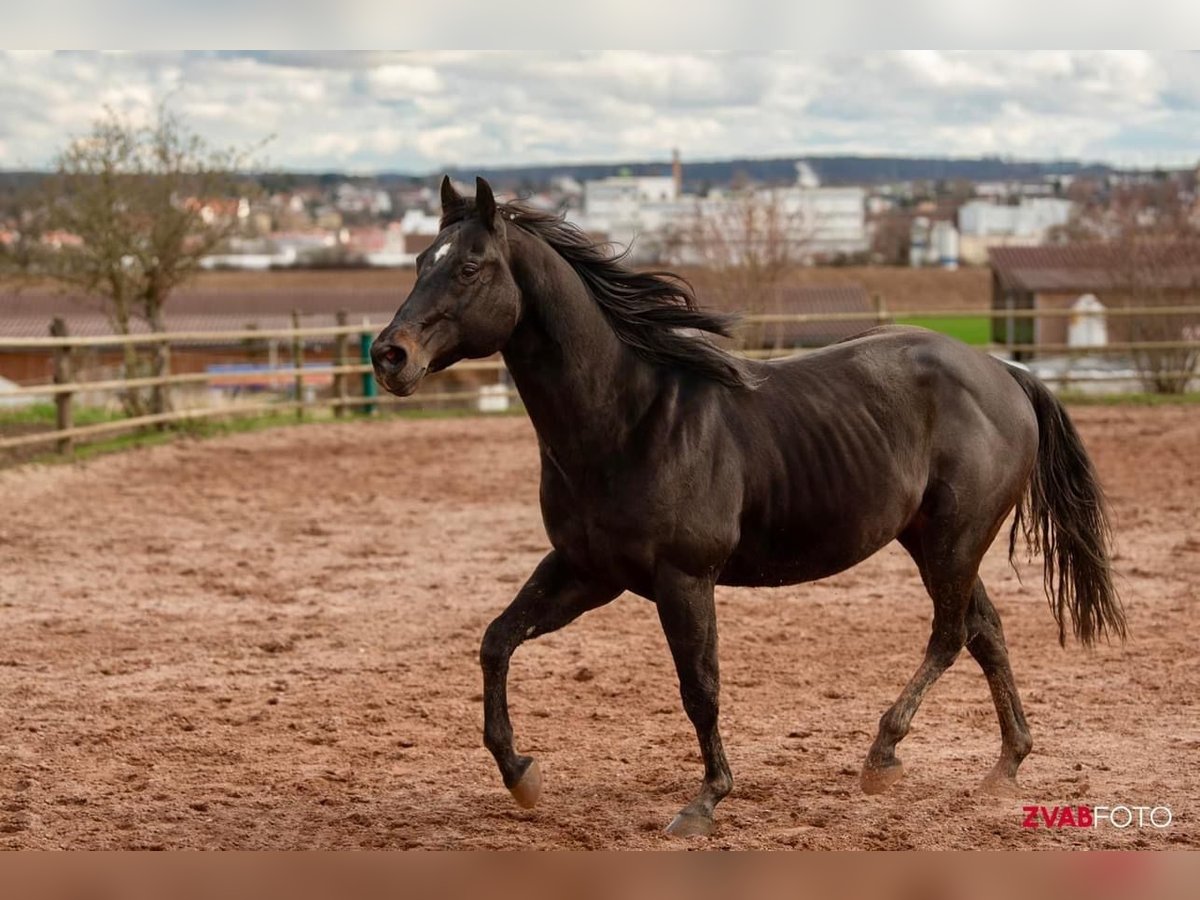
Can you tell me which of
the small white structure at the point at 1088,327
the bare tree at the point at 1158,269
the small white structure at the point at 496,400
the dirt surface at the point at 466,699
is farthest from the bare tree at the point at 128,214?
the small white structure at the point at 1088,327

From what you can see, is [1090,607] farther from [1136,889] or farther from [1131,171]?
[1131,171]

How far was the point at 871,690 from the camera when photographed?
5.59 m

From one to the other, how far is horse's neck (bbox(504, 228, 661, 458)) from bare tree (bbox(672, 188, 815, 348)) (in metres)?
18.3

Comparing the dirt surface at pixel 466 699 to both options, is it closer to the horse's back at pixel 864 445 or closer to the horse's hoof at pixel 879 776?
the horse's hoof at pixel 879 776

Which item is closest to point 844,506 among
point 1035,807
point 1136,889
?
point 1035,807

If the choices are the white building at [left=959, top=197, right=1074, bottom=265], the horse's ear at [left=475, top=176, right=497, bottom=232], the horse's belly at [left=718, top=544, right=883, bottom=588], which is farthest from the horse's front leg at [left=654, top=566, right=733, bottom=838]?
the white building at [left=959, top=197, right=1074, bottom=265]

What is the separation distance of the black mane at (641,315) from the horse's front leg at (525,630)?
703mm

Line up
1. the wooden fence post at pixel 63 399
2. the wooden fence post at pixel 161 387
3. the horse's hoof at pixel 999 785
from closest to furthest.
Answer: the horse's hoof at pixel 999 785 < the wooden fence post at pixel 63 399 < the wooden fence post at pixel 161 387

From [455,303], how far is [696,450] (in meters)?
0.84

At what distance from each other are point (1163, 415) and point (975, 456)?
1224cm

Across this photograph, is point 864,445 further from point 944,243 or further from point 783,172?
point 944,243

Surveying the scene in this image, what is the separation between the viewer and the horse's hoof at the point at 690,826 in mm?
3848

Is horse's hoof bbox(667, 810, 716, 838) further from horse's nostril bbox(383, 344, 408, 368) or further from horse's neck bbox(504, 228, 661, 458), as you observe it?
horse's nostril bbox(383, 344, 408, 368)

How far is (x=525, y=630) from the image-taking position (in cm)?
405
